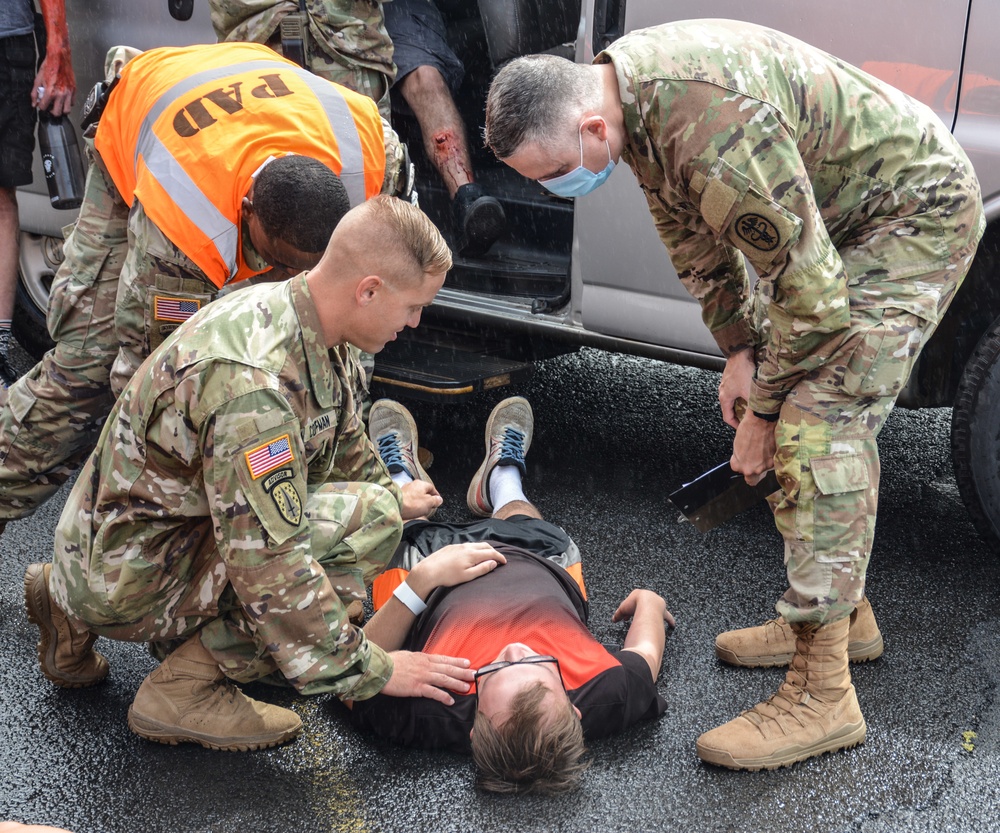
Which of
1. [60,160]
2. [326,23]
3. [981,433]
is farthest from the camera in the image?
[60,160]

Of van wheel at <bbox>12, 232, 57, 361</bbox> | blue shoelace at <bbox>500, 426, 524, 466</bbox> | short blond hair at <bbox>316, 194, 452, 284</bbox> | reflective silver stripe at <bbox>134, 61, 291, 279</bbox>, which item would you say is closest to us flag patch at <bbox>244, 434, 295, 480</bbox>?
short blond hair at <bbox>316, 194, 452, 284</bbox>

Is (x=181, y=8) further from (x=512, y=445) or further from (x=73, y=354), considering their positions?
(x=512, y=445)

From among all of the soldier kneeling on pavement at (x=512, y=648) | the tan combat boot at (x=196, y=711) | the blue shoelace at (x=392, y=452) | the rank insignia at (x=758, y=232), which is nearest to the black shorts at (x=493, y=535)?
the soldier kneeling on pavement at (x=512, y=648)

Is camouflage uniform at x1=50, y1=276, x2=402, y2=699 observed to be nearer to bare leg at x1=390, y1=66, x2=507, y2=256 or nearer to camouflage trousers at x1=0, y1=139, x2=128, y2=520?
camouflage trousers at x1=0, y1=139, x2=128, y2=520

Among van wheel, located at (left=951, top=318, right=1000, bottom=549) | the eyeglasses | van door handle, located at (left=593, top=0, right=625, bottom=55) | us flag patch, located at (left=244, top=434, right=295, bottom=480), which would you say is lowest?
the eyeglasses

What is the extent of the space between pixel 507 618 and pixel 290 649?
1.71 ft

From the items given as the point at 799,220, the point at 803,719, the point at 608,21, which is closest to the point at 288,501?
the point at 799,220

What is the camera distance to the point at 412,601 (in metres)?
2.64

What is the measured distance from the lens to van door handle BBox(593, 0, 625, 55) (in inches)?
117

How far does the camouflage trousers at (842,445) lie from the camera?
2.22m

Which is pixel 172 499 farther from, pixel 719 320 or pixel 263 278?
pixel 719 320

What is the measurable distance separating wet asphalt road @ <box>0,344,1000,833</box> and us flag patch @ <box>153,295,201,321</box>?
2.90 ft

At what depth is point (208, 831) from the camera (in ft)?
7.32

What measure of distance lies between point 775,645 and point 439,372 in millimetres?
1358
